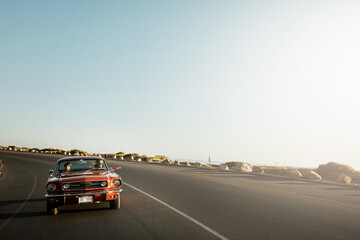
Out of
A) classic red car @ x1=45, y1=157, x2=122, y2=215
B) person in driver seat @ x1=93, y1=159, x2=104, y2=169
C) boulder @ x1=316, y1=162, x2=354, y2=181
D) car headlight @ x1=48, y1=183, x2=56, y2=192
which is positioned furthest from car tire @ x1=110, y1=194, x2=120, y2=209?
boulder @ x1=316, y1=162, x2=354, y2=181

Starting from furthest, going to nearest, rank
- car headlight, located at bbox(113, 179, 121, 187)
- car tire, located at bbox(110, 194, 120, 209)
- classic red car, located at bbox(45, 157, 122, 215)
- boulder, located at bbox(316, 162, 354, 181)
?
1. boulder, located at bbox(316, 162, 354, 181)
2. car tire, located at bbox(110, 194, 120, 209)
3. car headlight, located at bbox(113, 179, 121, 187)
4. classic red car, located at bbox(45, 157, 122, 215)

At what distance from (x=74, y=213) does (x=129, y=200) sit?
2.32 meters

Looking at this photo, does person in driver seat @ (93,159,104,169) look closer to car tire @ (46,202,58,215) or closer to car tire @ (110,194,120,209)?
car tire @ (110,194,120,209)

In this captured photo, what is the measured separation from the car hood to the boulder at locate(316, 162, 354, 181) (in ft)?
85.6

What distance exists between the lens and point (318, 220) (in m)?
7.69

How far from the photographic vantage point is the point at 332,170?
30.0 m

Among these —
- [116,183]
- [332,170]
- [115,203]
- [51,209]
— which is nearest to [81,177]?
[116,183]

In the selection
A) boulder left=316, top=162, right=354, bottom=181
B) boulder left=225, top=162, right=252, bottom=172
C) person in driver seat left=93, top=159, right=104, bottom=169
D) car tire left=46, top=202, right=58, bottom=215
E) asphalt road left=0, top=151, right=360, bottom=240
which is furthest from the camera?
boulder left=225, top=162, right=252, bottom=172

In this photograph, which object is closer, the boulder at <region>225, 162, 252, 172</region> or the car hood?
the car hood

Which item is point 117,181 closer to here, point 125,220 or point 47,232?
point 125,220

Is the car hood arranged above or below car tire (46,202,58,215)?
above

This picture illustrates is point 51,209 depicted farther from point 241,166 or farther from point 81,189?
point 241,166

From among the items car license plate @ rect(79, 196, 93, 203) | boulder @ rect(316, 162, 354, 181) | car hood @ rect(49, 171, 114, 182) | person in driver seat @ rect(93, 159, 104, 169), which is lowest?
boulder @ rect(316, 162, 354, 181)

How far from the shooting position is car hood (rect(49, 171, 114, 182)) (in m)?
8.09
